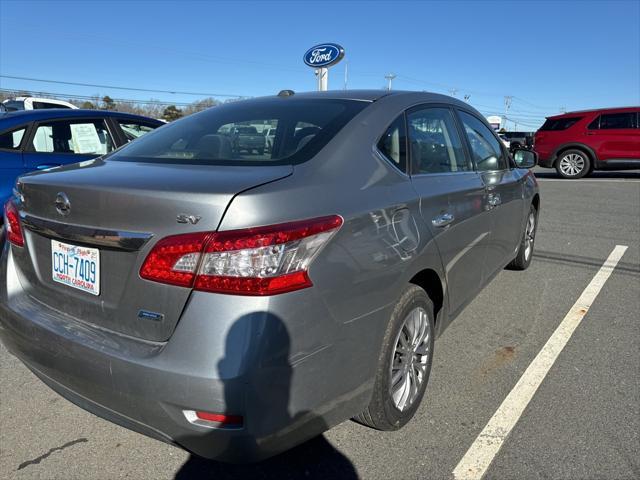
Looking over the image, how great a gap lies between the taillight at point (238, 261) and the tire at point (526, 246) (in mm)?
3600

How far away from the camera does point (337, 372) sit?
1853 millimetres

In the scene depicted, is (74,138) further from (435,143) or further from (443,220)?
(443,220)

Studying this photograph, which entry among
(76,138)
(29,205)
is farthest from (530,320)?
(76,138)

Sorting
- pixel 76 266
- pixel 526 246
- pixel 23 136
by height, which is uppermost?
pixel 23 136

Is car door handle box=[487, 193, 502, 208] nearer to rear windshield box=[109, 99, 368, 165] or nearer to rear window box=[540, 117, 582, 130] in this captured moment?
rear windshield box=[109, 99, 368, 165]

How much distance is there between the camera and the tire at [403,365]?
7.18ft

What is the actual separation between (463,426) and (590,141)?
13398 millimetres

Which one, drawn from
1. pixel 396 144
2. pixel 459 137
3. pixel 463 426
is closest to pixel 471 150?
pixel 459 137

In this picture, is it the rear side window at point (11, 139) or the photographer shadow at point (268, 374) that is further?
the rear side window at point (11, 139)

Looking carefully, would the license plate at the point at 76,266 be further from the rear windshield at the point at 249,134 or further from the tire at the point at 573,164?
the tire at the point at 573,164

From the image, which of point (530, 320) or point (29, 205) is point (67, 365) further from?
point (530, 320)

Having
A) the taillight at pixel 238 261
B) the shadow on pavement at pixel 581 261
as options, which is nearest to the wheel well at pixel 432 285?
the taillight at pixel 238 261

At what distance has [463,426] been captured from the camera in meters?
2.50

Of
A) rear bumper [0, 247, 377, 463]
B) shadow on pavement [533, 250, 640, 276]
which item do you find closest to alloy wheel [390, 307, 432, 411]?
rear bumper [0, 247, 377, 463]
